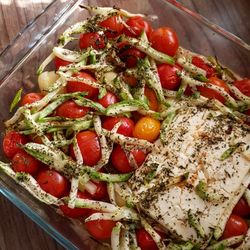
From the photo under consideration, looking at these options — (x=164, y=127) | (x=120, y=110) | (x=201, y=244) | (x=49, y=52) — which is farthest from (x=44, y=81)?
(x=201, y=244)

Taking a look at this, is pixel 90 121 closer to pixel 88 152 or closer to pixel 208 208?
pixel 88 152

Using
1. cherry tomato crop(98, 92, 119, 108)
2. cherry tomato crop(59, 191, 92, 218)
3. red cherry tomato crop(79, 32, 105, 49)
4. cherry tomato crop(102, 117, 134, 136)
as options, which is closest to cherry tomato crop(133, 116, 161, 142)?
cherry tomato crop(102, 117, 134, 136)

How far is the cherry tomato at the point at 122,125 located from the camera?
217cm

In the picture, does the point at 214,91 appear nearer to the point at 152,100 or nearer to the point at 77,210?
the point at 152,100

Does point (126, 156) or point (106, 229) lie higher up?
point (126, 156)

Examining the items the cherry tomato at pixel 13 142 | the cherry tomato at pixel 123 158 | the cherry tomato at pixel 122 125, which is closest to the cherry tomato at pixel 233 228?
the cherry tomato at pixel 123 158

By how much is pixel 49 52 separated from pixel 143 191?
81cm

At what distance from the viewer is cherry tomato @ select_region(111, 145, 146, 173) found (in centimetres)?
213

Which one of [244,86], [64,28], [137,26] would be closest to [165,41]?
[137,26]

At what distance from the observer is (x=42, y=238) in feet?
7.54

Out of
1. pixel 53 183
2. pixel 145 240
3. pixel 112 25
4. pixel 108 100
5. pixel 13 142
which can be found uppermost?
pixel 112 25

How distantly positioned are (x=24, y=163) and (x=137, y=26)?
0.77m

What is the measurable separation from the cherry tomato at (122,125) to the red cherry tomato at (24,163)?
314 millimetres

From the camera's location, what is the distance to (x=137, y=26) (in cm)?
240
